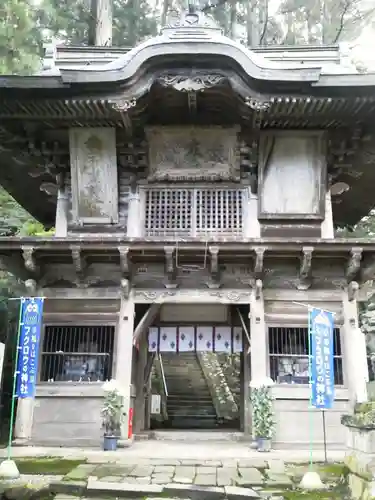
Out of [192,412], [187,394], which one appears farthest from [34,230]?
[192,412]

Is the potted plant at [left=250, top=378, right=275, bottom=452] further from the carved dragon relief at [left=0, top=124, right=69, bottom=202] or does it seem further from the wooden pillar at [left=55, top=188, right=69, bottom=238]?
the carved dragon relief at [left=0, top=124, right=69, bottom=202]

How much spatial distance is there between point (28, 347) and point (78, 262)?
1.90 m

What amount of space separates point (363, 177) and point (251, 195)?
10.9 feet

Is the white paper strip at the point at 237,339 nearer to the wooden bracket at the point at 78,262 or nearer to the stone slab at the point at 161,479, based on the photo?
the wooden bracket at the point at 78,262

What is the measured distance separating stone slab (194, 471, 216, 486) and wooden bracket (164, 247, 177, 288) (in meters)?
3.92

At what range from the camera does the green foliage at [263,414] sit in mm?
8914

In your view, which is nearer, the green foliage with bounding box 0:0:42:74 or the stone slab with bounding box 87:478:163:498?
Result: the stone slab with bounding box 87:478:163:498

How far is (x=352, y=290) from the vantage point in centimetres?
969

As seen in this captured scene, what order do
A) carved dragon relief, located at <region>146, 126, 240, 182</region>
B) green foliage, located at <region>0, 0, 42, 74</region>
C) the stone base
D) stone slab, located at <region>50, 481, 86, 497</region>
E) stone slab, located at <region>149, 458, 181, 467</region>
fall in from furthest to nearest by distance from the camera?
green foliage, located at <region>0, 0, 42, 74</region>
carved dragon relief, located at <region>146, 126, 240, 182</region>
stone slab, located at <region>149, 458, 181, 467</region>
stone slab, located at <region>50, 481, 86, 497</region>
the stone base

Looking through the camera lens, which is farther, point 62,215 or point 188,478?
point 62,215

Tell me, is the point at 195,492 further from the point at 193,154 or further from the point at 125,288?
the point at 193,154

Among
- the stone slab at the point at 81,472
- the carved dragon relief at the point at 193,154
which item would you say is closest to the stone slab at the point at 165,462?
the stone slab at the point at 81,472

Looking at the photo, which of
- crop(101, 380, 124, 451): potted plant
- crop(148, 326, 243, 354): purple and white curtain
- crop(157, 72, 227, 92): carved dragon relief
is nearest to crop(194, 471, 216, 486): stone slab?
crop(101, 380, 124, 451): potted plant

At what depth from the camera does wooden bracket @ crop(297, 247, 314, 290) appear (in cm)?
910
